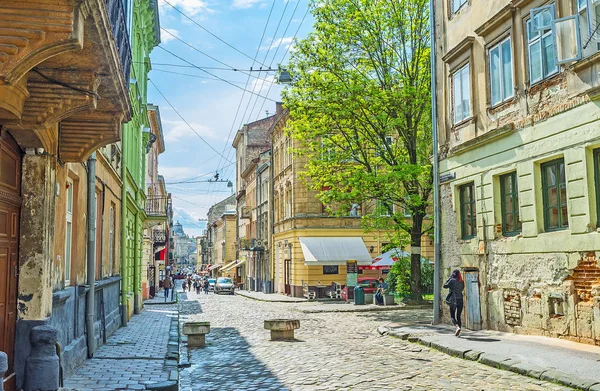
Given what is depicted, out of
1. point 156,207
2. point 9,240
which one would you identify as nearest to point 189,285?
point 156,207

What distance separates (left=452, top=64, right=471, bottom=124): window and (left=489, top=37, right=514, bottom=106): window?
1080 mm

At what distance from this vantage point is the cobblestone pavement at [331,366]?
9.44 meters

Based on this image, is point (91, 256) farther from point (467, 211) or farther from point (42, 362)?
point (467, 211)

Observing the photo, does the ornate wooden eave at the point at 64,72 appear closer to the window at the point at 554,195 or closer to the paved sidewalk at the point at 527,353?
the paved sidewalk at the point at 527,353

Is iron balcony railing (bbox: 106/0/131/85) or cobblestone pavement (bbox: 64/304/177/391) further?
cobblestone pavement (bbox: 64/304/177/391)

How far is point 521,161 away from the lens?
1409 centimetres

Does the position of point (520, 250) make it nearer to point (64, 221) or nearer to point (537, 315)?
point (537, 315)

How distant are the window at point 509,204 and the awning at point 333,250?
Result: 71.0 feet

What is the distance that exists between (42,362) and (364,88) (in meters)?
18.1

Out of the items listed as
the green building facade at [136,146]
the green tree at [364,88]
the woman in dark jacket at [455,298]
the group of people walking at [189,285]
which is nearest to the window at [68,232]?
the green building facade at [136,146]

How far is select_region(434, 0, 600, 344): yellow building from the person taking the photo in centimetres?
1210

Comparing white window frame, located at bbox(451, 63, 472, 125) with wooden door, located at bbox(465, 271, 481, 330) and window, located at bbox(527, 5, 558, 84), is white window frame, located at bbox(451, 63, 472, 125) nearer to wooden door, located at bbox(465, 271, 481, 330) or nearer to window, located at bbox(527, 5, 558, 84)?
window, located at bbox(527, 5, 558, 84)

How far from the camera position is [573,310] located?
40.7 ft

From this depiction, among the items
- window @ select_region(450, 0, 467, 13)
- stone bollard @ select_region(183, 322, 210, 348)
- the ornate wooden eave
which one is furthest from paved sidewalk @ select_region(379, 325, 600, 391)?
window @ select_region(450, 0, 467, 13)
